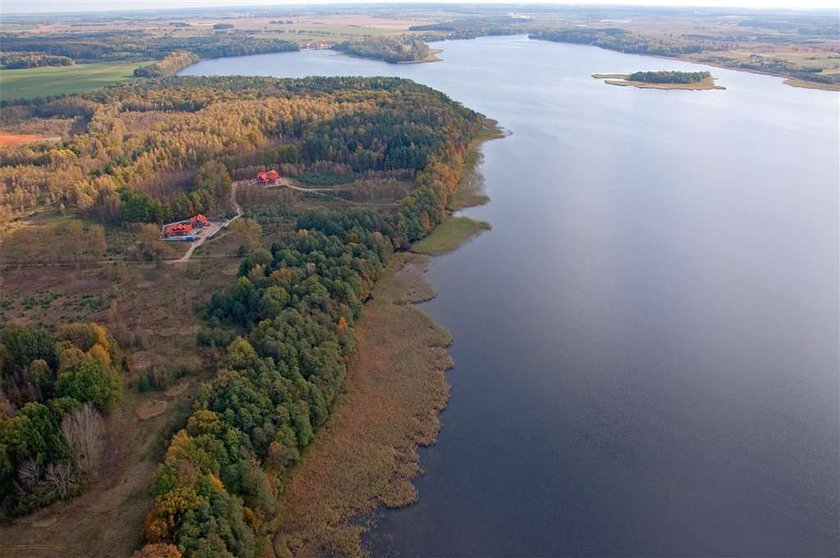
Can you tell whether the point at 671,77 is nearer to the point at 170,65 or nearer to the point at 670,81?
the point at 670,81

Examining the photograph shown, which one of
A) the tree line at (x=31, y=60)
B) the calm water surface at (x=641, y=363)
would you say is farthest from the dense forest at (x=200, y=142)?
the tree line at (x=31, y=60)

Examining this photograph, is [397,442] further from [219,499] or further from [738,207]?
[738,207]

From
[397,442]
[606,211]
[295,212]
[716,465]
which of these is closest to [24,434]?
[397,442]

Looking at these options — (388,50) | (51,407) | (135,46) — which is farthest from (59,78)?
(51,407)

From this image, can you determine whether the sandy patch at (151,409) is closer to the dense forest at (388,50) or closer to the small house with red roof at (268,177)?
the small house with red roof at (268,177)

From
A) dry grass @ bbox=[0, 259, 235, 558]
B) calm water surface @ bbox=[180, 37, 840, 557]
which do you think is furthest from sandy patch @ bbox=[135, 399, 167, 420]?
calm water surface @ bbox=[180, 37, 840, 557]

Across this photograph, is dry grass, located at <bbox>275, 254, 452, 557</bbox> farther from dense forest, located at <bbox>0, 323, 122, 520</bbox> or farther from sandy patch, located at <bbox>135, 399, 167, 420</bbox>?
dense forest, located at <bbox>0, 323, 122, 520</bbox>
